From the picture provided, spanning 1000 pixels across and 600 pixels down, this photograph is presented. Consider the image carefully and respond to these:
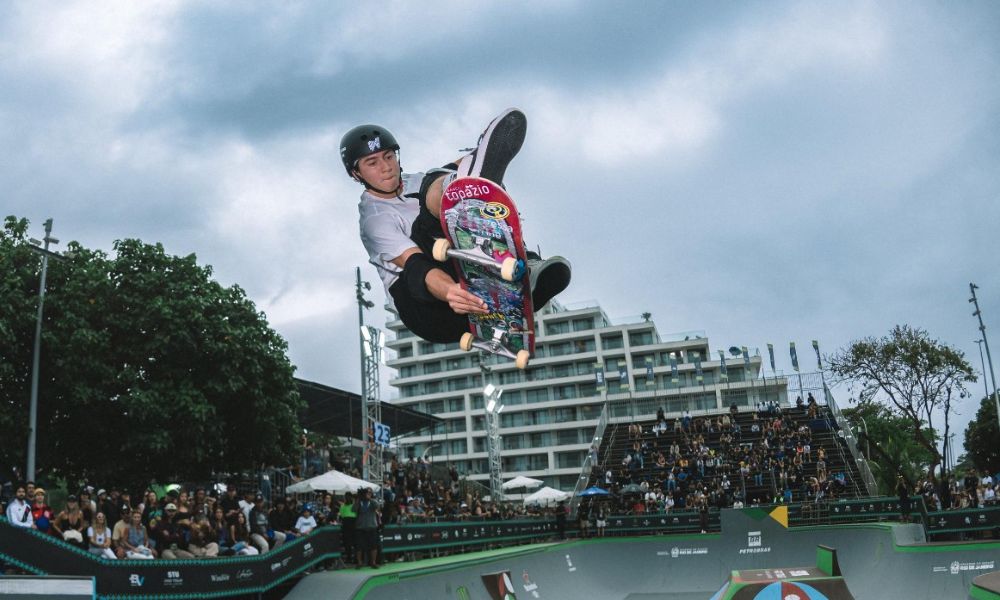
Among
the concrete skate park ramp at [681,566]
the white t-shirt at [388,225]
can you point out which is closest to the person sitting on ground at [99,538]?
the concrete skate park ramp at [681,566]

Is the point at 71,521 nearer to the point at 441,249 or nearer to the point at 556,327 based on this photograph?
the point at 441,249

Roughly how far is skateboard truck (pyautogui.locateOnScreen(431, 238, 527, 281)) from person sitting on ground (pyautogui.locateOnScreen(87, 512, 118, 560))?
7.25 meters

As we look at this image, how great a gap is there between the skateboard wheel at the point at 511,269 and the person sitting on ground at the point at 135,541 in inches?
285

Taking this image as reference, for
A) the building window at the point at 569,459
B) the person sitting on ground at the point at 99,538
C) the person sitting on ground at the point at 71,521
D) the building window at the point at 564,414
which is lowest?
the person sitting on ground at the point at 99,538

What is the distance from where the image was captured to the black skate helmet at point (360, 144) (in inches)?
687

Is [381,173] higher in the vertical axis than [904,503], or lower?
higher

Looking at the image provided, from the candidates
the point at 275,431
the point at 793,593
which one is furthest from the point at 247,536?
the point at 275,431

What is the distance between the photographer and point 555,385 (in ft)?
299

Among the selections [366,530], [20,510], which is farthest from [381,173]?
[20,510]

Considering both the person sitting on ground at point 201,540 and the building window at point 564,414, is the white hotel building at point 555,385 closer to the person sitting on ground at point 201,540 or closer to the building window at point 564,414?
the building window at point 564,414

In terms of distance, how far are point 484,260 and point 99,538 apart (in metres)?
7.79

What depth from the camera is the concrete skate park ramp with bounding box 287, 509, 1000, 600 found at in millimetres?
16658

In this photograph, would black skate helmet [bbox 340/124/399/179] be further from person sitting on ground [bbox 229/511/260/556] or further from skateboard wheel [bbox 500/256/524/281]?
person sitting on ground [bbox 229/511/260/556]

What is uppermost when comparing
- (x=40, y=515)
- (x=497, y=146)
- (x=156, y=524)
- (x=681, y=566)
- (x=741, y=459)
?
(x=497, y=146)
